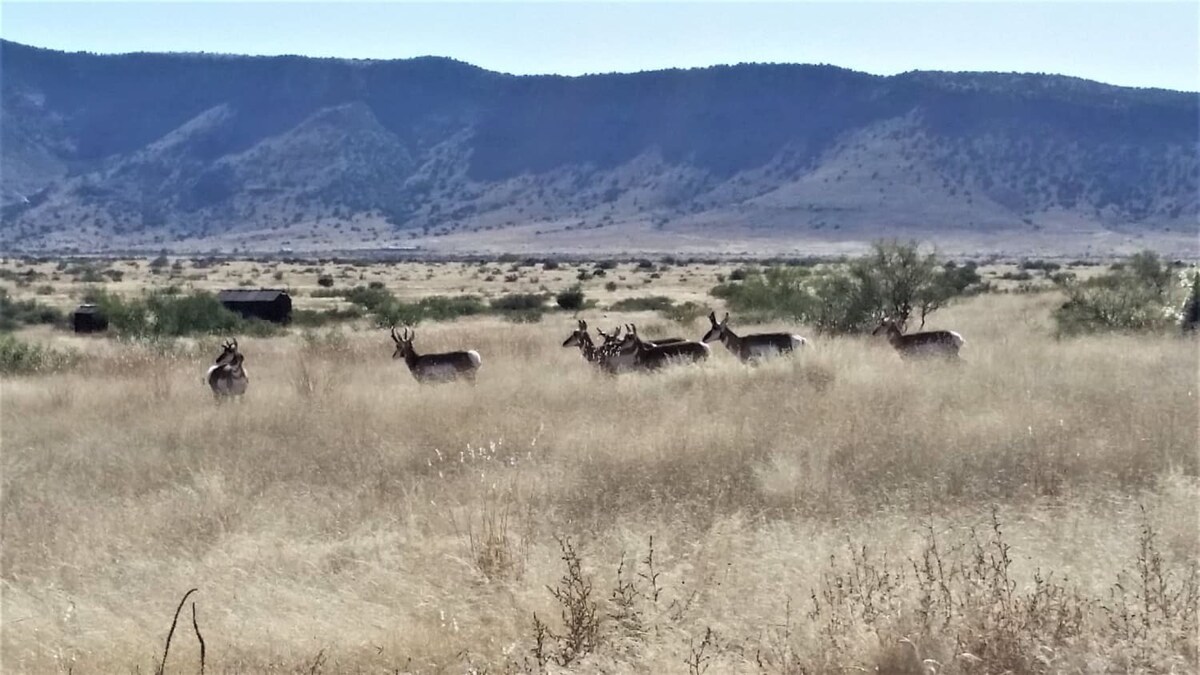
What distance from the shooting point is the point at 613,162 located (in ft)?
573

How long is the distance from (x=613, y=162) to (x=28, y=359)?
157127mm

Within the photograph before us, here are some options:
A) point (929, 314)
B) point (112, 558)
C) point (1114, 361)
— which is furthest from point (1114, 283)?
point (112, 558)

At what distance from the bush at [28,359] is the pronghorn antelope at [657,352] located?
10.9m

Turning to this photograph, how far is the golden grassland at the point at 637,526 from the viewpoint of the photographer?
5848 mm

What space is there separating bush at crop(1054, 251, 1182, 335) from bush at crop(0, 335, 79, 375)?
61.7 feet

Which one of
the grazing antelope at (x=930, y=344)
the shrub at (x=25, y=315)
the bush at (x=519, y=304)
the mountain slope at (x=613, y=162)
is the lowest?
the shrub at (x=25, y=315)

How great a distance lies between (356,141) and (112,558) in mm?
181178

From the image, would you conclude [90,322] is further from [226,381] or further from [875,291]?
[875,291]

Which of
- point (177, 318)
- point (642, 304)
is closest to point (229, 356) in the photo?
point (177, 318)

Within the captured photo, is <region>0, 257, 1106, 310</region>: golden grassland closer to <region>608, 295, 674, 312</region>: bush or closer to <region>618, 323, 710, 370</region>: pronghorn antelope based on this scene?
<region>608, 295, 674, 312</region>: bush

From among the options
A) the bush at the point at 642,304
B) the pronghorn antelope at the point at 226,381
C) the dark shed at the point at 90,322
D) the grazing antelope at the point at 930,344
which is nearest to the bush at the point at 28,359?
the pronghorn antelope at the point at 226,381

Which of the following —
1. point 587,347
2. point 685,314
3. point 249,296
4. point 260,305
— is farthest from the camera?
point 249,296

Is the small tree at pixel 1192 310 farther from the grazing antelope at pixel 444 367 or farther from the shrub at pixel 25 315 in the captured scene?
the shrub at pixel 25 315

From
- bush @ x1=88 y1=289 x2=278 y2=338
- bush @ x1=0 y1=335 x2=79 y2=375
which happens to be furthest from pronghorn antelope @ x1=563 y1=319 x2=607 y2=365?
bush @ x1=88 y1=289 x2=278 y2=338
